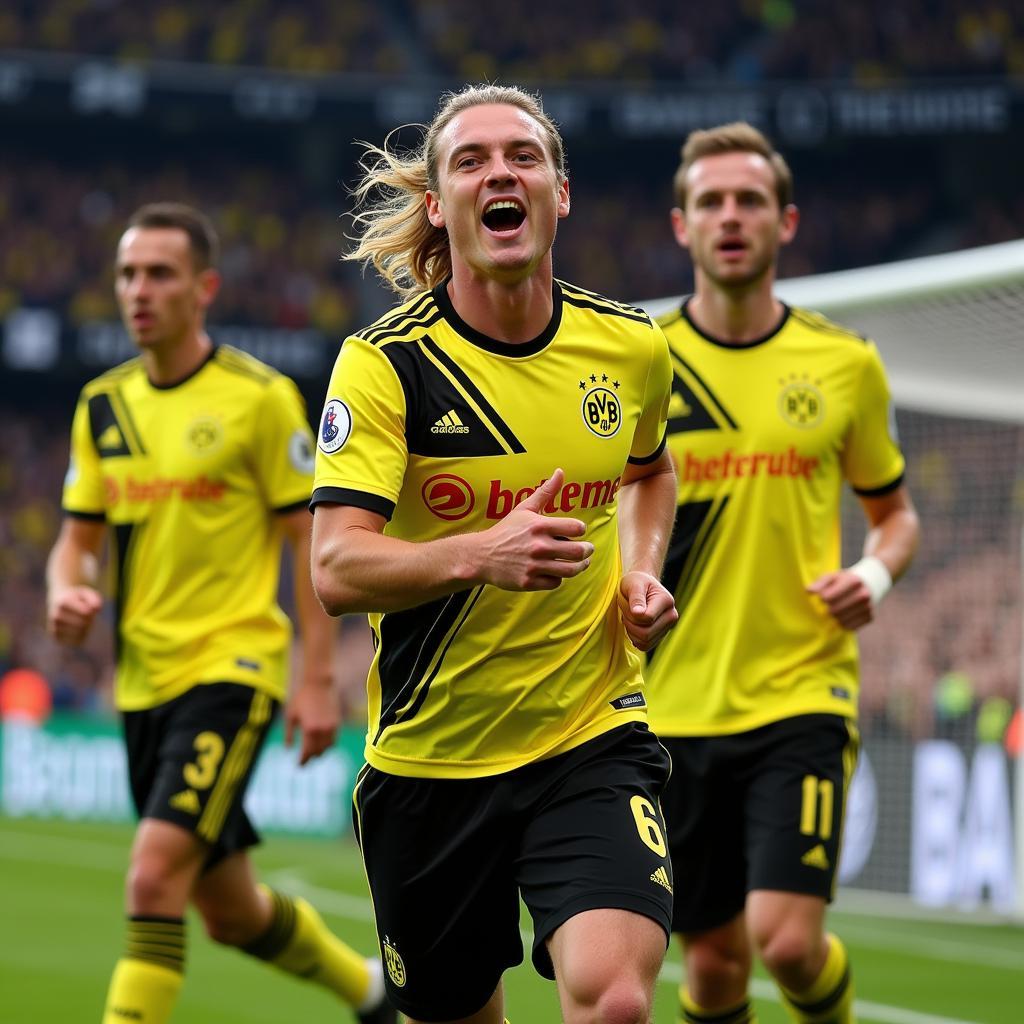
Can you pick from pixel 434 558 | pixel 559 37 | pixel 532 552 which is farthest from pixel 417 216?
pixel 559 37

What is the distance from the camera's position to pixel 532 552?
306 cm

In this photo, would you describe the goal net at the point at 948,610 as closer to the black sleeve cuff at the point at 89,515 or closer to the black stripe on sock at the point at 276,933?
the black sleeve cuff at the point at 89,515

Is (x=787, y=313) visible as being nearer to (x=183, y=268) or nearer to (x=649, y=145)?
(x=183, y=268)

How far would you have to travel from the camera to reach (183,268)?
5.98 m

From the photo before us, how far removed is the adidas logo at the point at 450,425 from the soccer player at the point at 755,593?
157 centimetres

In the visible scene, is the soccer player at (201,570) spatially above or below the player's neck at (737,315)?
below

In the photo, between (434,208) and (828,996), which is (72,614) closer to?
(434,208)

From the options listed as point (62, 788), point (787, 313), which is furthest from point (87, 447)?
point (62, 788)

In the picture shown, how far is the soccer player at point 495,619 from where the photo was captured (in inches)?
137

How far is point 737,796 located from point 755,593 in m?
0.54

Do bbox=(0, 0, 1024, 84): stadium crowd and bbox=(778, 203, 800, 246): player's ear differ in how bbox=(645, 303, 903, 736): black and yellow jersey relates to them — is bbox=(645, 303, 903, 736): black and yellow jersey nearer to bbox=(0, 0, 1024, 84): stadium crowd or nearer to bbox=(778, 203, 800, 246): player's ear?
bbox=(778, 203, 800, 246): player's ear

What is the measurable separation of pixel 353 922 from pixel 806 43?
71.6 ft

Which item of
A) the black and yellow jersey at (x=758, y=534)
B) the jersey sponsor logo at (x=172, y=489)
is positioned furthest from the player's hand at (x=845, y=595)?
the jersey sponsor logo at (x=172, y=489)

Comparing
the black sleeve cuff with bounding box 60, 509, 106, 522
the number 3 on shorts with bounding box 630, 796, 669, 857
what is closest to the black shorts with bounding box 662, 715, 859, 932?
the number 3 on shorts with bounding box 630, 796, 669, 857
